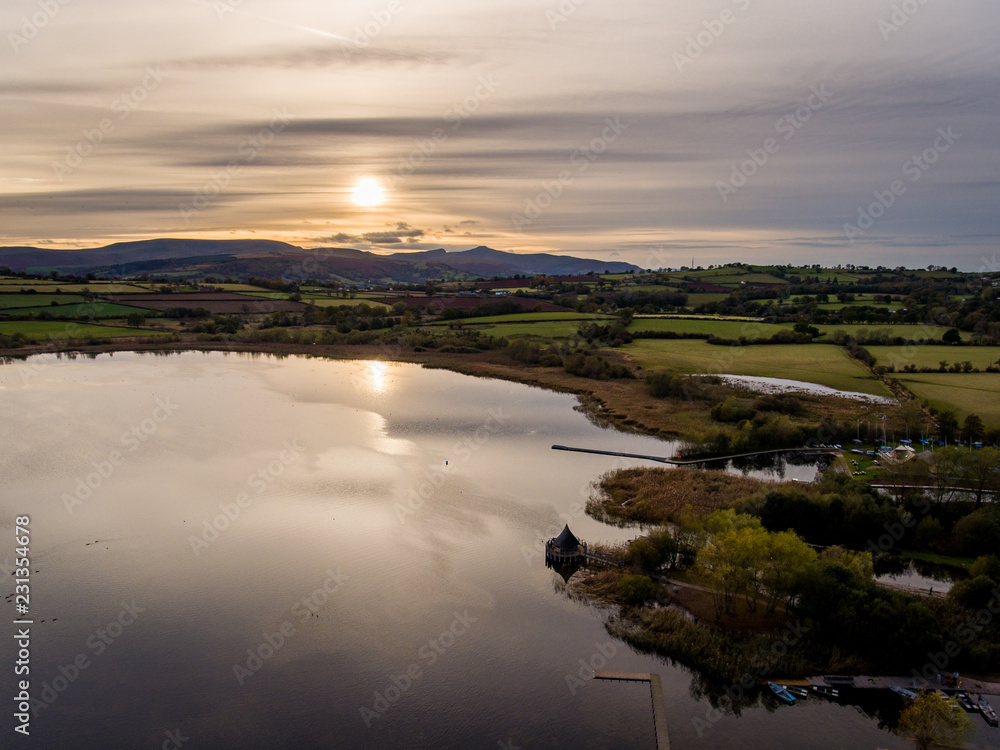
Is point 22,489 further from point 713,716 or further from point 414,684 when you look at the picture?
point 713,716

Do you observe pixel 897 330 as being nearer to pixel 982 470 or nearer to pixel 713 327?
pixel 713 327

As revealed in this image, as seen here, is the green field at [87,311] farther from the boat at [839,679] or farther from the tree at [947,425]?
the boat at [839,679]

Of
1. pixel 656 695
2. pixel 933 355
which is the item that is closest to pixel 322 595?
pixel 656 695

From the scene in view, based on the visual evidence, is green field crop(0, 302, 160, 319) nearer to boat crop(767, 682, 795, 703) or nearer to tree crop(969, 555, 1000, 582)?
boat crop(767, 682, 795, 703)

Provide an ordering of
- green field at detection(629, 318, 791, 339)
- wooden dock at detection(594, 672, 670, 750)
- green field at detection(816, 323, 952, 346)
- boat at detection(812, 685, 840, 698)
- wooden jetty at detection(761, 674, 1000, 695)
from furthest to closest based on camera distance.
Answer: green field at detection(629, 318, 791, 339)
green field at detection(816, 323, 952, 346)
boat at detection(812, 685, 840, 698)
wooden jetty at detection(761, 674, 1000, 695)
wooden dock at detection(594, 672, 670, 750)

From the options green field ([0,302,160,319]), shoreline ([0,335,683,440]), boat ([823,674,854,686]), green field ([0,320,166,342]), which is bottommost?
boat ([823,674,854,686])

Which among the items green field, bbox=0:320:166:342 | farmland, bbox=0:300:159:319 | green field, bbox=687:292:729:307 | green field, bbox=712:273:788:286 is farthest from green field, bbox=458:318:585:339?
green field, bbox=712:273:788:286

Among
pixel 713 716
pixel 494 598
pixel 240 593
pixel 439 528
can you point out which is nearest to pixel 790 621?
pixel 713 716
